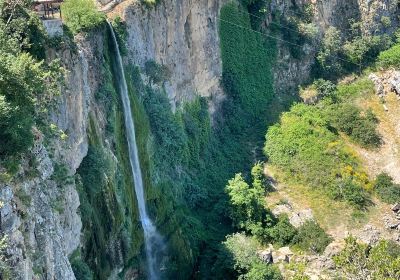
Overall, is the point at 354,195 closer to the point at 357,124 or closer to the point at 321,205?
the point at 321,205

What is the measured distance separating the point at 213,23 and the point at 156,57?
22.4ft

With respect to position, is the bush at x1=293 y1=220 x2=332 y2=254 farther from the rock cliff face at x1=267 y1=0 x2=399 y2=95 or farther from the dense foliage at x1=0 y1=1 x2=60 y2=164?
the dense foliage at x1=0 y1=1 x2=60 y2=164

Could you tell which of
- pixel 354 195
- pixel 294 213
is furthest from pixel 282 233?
pixel 354 195

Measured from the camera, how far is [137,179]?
92.0 feet

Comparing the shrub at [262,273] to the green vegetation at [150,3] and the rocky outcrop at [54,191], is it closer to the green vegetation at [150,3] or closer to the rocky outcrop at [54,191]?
the rocky outcrop at [54,191]

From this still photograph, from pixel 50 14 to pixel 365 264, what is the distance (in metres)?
14.3

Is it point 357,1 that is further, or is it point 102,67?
point 357,1

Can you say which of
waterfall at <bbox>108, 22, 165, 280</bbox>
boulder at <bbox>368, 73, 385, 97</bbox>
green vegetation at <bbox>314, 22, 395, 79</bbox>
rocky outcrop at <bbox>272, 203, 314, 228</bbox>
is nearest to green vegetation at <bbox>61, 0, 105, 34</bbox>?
waterfall at <bbox>108, 22, 165, 280</bbox>

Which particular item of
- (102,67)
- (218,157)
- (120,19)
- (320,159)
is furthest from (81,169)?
(320,159)

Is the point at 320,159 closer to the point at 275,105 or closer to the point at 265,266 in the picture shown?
the point at 275,105

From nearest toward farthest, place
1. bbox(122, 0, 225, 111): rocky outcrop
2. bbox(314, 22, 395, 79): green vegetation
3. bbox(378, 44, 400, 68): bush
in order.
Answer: bbox(122, 0, 225, 111): rocky outcrop < bbox(314, 22, 395, 79): green vegetation < bbox(378, 44, 400, 68): bush

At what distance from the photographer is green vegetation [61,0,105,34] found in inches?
1000

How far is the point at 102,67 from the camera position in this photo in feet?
86.8

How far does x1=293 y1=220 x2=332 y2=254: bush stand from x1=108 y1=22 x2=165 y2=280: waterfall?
6.85 meters
